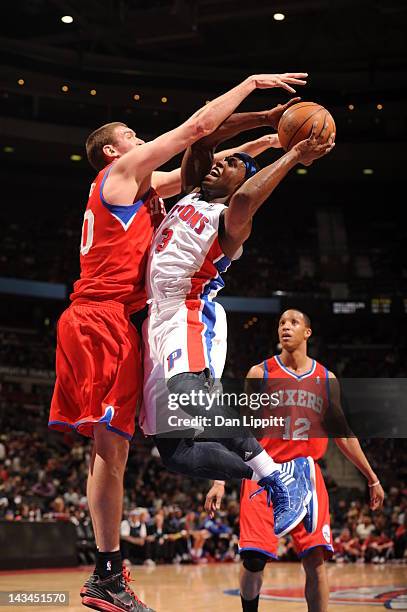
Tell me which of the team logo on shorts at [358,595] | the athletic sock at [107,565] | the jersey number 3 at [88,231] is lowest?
the team logo on shorts at [358,595]

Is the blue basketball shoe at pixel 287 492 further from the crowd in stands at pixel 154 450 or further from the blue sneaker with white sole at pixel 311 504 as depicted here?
the crowd in stands at pixel 154 450

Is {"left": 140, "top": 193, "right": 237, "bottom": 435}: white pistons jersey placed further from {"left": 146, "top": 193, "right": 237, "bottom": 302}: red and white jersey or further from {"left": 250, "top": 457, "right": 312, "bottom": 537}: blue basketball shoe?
{"left": 250, "top": 457, "right": 312, "bottom": 537}: blue basketball shoe

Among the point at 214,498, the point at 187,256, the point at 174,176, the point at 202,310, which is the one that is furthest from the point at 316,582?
the point at 174,176

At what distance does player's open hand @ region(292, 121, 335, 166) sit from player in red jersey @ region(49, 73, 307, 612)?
13.1 inches

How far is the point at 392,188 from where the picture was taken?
26750 millimetres

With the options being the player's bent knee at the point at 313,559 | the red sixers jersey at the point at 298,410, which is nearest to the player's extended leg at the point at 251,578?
the player's bent knee at the point at 313,559

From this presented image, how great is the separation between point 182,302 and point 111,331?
38 centimetres

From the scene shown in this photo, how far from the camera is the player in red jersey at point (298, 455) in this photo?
5445 mm

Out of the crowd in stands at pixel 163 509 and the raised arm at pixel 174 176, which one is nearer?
the raised arm at pixel 174 176

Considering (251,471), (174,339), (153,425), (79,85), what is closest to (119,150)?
(174,339)

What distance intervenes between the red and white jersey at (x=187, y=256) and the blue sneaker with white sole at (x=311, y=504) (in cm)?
197

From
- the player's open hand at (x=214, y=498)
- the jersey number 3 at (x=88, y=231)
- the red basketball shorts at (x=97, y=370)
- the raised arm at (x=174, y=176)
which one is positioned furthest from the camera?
the raised arm at (x=174, y=176)

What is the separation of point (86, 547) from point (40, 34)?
14638 millimetres

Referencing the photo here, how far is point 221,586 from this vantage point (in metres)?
10.5
